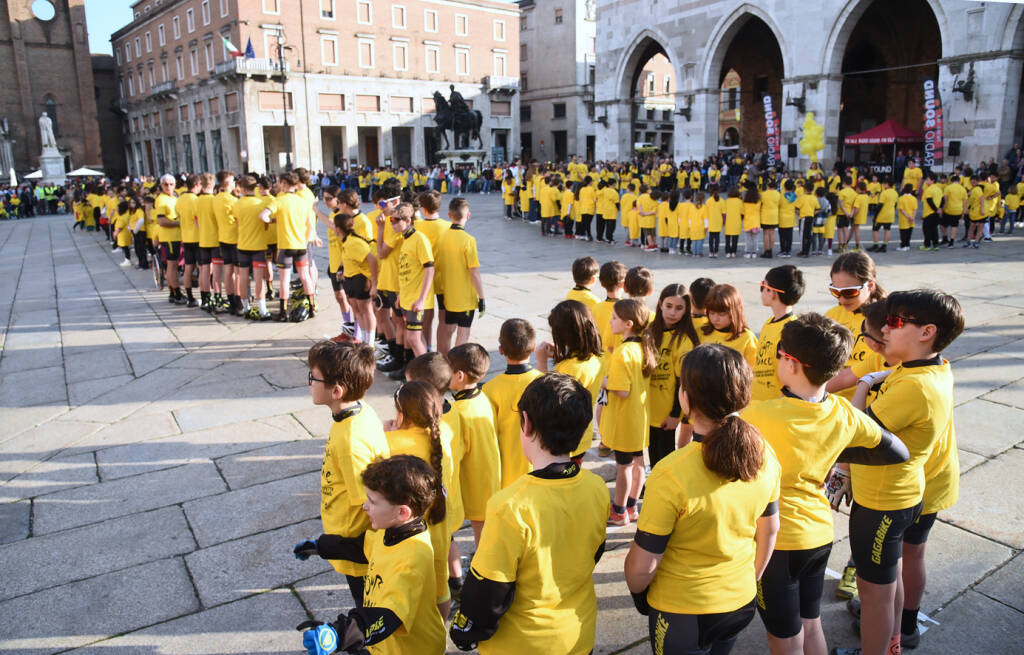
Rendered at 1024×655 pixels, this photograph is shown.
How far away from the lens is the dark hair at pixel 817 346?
2.29 m

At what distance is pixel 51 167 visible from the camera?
41125mm

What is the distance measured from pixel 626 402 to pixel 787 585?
1.51 metres

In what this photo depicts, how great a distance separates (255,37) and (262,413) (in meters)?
43.0

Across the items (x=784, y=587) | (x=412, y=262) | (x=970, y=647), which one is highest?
(x=412, y=262)

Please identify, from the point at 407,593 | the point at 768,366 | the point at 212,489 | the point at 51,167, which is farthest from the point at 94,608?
the point at 51,167

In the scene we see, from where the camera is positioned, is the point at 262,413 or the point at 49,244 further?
the point at 49,244

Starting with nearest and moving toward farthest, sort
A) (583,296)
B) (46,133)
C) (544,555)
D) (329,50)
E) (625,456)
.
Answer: (544,555) < (625,456) < (583,296) < (46,133) < (329,50)

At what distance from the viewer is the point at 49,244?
19609 mm

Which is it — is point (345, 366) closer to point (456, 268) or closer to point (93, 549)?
point (93, 549)

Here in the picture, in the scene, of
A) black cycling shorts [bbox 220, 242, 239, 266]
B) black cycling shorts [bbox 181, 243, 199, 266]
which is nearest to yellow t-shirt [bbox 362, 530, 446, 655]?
black cycling shorts [bbox 220, 242, 239, 266]

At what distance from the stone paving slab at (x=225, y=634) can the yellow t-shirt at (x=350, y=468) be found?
0.67m

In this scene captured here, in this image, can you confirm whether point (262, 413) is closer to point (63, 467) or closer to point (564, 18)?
point (63, 467)

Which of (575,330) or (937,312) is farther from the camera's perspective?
(575,330)

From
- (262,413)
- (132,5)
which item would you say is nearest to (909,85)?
(262,413)
